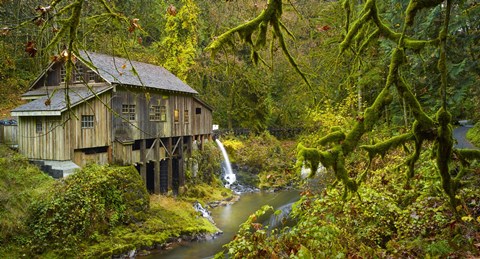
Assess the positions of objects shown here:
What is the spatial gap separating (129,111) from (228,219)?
7.58 m

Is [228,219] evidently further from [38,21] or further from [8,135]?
[38,21]

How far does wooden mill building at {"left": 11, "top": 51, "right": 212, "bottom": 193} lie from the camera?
16234mm

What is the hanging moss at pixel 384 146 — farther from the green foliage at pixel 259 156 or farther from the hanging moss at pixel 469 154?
the green foliage at pixel 259 156

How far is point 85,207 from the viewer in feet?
45.2

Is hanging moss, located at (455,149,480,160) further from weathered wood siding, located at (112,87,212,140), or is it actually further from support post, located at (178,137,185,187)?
support post, located at (178,137,185,187)

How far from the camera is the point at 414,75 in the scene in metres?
13.3

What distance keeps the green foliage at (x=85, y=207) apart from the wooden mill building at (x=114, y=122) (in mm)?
1736

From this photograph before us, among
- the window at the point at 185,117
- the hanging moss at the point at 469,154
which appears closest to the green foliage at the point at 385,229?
the hanging moss at the point at 469,154

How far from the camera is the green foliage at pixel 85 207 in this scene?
1288 cm

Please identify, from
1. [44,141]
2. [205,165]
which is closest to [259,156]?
[205,165]

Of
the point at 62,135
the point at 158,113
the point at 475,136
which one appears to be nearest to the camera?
the point at 475,136

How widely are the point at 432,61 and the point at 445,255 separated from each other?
915 cm

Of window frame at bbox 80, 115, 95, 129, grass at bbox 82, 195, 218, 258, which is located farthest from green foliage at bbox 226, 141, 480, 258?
window frame at bbox 80, 115, 95, 129

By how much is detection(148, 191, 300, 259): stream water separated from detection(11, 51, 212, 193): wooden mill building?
13.7 ft
